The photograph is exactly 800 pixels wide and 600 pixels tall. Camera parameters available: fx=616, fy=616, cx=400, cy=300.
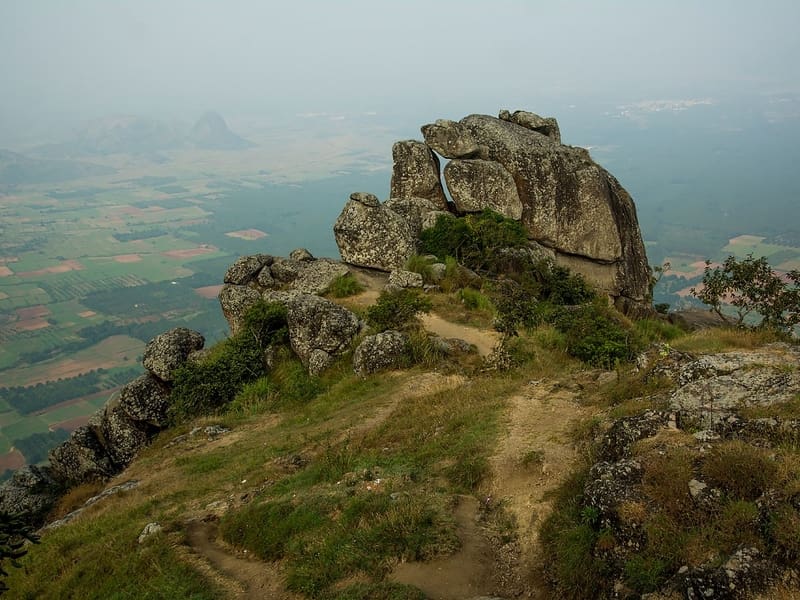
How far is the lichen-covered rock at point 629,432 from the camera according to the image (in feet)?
28.3

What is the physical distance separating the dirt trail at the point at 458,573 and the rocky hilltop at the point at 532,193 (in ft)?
59.6

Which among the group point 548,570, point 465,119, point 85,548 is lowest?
point 85,548

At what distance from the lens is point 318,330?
18.8 metres

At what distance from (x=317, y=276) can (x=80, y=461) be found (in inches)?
389

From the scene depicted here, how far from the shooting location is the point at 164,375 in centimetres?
1958

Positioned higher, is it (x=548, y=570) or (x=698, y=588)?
(x=698, y=588)

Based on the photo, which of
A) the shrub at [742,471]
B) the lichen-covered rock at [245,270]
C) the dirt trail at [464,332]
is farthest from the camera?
the lichen-covered rock at [245,270]

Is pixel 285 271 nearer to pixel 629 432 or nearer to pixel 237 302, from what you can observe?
pixel 237 302

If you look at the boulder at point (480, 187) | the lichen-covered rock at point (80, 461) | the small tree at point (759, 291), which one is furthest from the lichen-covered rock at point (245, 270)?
the small tree at point (759, 291)

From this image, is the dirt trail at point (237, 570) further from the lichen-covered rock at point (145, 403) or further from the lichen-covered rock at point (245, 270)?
the lichen-covered rock at point (245, 270)

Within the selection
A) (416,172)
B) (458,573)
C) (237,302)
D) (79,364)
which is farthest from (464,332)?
(79,364)

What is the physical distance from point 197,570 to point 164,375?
1140 centimetres

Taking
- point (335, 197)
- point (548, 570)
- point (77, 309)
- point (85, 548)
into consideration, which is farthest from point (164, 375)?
point (335, 197)

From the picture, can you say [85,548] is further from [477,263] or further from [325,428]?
[477,263]
